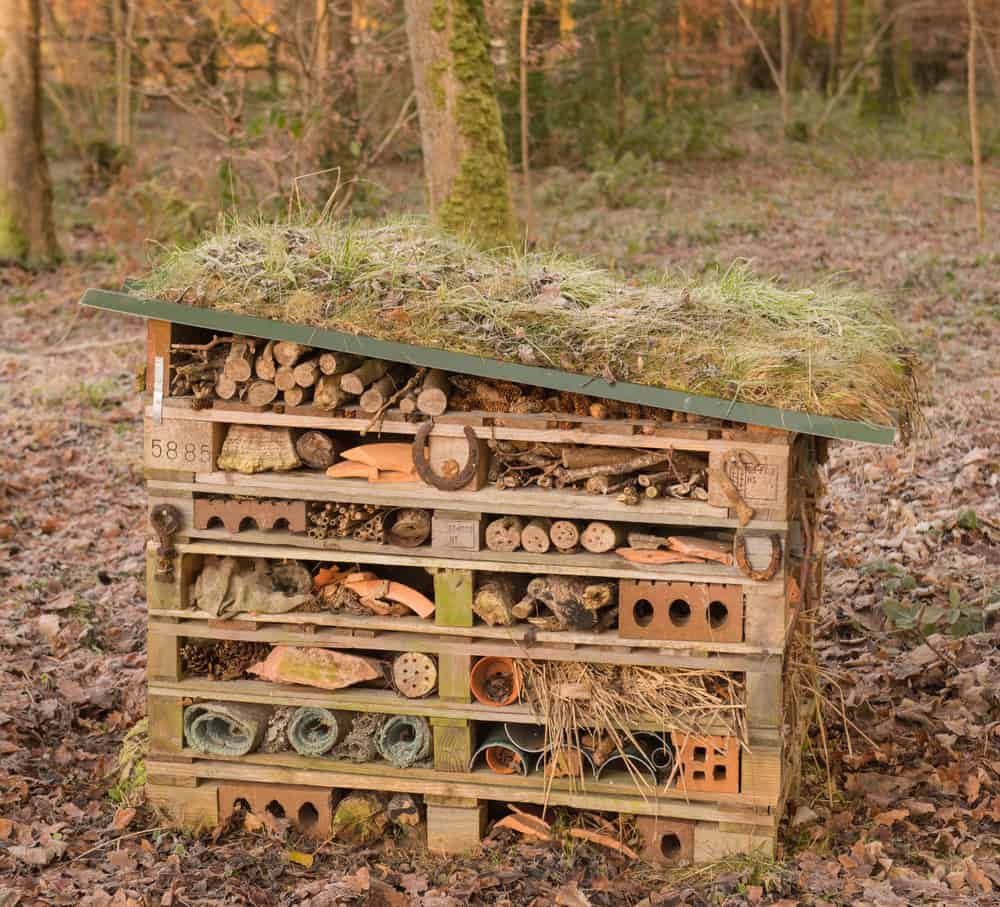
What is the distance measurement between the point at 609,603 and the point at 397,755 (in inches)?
41.3

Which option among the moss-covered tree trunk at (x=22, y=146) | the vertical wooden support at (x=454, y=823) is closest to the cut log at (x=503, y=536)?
the vertical wooden support at (x=454, y=823)

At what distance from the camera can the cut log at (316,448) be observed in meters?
5.15

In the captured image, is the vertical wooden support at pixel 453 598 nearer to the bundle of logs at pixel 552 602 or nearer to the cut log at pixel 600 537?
the bundle of logs at pixel 552 602

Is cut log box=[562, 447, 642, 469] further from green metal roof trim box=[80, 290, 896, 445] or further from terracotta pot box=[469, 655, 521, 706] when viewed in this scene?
terracotta pot box=[469, 655, 521, 706]

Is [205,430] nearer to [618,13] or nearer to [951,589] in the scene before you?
[951,589]

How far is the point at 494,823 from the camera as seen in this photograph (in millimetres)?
5379

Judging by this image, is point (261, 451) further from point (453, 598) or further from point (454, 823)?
point (454, 823)

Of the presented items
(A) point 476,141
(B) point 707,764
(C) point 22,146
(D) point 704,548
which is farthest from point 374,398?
(C) point 22,146

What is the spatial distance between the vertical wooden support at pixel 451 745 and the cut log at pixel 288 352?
150 cm

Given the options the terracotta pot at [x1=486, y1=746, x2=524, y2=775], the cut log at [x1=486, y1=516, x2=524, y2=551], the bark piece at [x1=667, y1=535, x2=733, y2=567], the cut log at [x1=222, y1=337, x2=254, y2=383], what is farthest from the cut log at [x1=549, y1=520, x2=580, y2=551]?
the cut log at [x1=222, y1=337, x2=254, y2=383]

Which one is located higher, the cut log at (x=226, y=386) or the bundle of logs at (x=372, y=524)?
the cut log at (x=226, y=386)

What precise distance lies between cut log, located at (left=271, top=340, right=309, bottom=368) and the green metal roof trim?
0.14m

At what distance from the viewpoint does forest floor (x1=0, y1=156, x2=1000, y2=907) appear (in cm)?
499

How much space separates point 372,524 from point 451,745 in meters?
0.92
